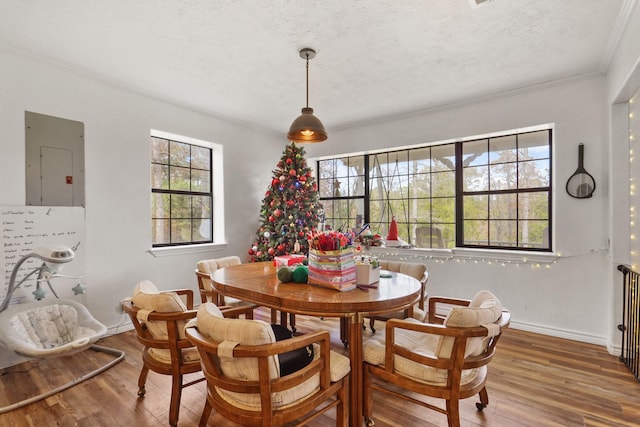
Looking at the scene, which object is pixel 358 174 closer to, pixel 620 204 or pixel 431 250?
pixel 431 250

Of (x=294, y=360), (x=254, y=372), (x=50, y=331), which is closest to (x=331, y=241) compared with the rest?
(x=294, y=360)

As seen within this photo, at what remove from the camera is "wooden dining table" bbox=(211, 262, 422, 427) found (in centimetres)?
166

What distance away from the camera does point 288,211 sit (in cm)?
435

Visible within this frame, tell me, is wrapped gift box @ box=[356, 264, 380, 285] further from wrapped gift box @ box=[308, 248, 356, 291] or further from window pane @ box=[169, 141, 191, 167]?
window pane @ box=[169, 141, 191, 167]

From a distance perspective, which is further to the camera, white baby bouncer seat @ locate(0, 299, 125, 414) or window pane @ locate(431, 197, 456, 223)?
window pane @ locate(431, 197, 456, 223)

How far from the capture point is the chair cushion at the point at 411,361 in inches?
63.6

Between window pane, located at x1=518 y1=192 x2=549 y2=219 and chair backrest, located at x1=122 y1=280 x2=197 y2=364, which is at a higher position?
window pane, located at x1=518 y1=192 x2=549 y2=219

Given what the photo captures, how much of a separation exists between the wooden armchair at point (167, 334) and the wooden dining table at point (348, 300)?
0.26 meters

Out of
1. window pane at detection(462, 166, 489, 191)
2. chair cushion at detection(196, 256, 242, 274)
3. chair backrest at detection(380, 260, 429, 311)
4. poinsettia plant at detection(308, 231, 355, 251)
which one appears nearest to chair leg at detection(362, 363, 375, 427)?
poinsettia plant at detection(308, 231, 355, 251)

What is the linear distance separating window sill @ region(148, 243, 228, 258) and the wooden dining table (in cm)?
195

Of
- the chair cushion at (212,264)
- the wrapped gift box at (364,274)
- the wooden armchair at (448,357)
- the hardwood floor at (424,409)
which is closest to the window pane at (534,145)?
the hardwood floor at (424,409)

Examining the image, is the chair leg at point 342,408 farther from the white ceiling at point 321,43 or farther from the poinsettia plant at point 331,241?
the white ceiling at point 321,43

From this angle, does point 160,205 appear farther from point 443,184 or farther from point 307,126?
point 443,184

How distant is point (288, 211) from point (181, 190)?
148 centimetres
